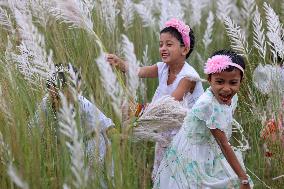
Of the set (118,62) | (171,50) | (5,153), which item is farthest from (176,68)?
(5,153)

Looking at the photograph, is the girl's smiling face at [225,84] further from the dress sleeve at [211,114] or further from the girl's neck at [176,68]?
the girl's neck at [176,68]

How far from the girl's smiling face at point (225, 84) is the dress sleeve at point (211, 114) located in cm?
6

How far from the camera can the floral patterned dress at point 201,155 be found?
246cm

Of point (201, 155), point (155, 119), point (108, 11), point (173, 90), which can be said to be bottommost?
point (201, 155)

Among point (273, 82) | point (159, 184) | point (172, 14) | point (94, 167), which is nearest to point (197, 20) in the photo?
point (172, 14)

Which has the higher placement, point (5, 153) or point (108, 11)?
point (108, 11)

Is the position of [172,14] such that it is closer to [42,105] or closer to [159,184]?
[159,184]

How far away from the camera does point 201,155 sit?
2564 millimetres

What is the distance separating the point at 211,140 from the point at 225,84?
286mm

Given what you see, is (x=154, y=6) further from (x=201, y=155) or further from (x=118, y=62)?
(x=201, y=155)

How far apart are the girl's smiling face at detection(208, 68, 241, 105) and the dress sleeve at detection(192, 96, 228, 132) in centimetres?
6

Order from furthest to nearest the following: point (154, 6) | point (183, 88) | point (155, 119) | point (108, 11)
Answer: point (154, 6), point (108, 11), point (183, 88), point (155, 119)

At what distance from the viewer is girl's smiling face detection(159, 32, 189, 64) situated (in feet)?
10.4

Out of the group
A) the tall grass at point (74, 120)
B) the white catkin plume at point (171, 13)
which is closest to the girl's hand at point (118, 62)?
the tall grass at point (74, 120)
